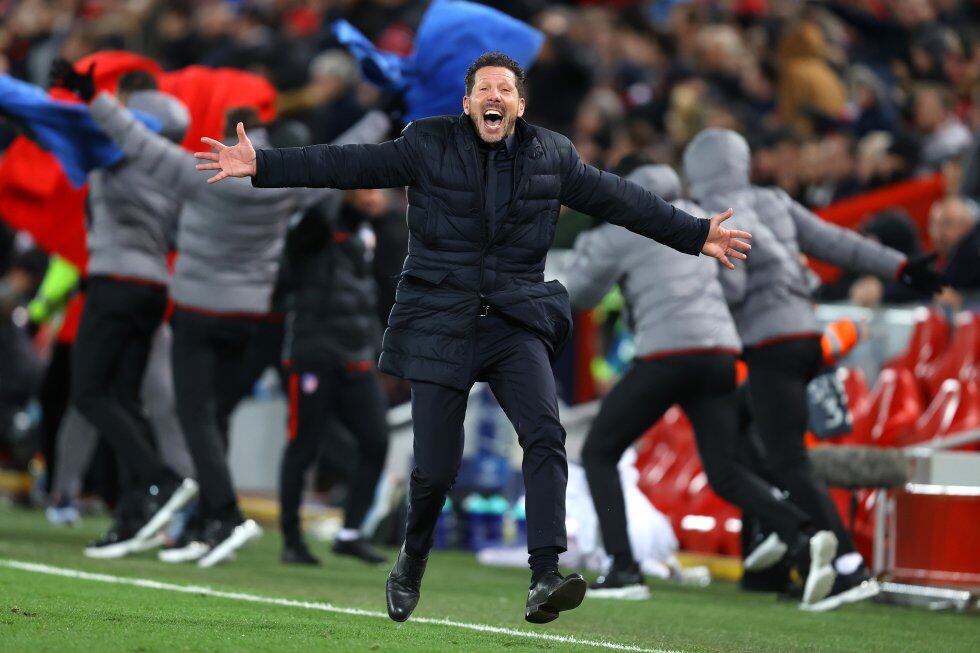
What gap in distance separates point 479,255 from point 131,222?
374cm

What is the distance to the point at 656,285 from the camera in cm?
830

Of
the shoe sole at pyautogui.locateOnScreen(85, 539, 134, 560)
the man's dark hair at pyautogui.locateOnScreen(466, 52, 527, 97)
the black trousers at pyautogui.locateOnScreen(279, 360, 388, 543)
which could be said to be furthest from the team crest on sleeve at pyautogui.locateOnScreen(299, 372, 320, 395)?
the man's dark hair at pyautogui.locateOnScreen(466, 52, 527, 97)

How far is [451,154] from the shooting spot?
234 inches

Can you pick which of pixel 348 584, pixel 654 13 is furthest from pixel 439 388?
pixel 654 13

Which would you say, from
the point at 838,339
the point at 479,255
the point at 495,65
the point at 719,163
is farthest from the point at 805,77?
the point at 479,255

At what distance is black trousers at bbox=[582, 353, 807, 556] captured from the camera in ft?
26.7

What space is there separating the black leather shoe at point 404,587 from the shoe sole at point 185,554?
2.93 m

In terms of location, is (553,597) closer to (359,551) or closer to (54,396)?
(359,551)

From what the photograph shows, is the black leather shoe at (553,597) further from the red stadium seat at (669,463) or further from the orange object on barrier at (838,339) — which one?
the red stadium seat at (669,463)

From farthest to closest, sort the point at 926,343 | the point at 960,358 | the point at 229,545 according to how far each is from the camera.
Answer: the point at 926,343, the point at 960,358, the point at 229,545

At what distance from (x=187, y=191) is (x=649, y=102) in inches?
340

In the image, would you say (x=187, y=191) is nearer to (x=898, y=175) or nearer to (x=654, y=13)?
(x=898, y=175)

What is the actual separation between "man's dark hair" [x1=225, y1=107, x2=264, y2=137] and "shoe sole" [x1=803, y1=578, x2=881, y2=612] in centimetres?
362

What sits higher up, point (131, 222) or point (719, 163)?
point (719, 163)
